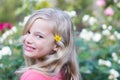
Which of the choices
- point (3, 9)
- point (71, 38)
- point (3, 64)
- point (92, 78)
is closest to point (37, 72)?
point (71, 38)

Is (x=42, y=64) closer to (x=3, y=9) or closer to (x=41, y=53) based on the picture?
(x=41, y=53)

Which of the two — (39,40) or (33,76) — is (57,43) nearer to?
(39,40)

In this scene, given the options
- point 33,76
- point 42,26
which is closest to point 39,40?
point 42,26

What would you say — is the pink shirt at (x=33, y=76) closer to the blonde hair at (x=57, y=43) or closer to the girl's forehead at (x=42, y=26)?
the blonde hair at (x=57, y=43)

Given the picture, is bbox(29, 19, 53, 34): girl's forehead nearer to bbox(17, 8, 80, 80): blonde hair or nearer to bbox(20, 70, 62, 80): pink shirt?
bbox(17, 8, 80, 80): blonde hair

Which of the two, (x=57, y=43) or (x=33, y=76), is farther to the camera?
(x=57, y=43)

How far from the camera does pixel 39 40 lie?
2895mm

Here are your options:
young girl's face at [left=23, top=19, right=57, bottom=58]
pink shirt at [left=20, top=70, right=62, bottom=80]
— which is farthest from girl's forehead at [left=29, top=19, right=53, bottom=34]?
pink shirt at [left=20, top=70, right=62, bottom=80]

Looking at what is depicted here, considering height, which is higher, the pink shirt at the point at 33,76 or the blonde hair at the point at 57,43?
the blonde hair at the point at 57,43

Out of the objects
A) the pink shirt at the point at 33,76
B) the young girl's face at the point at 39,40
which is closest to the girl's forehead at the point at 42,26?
the young girl's face at the point at 39,40

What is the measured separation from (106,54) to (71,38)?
1603 millimetres

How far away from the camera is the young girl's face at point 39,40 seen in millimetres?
2893

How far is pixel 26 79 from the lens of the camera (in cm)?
280

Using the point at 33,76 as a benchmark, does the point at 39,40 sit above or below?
above
